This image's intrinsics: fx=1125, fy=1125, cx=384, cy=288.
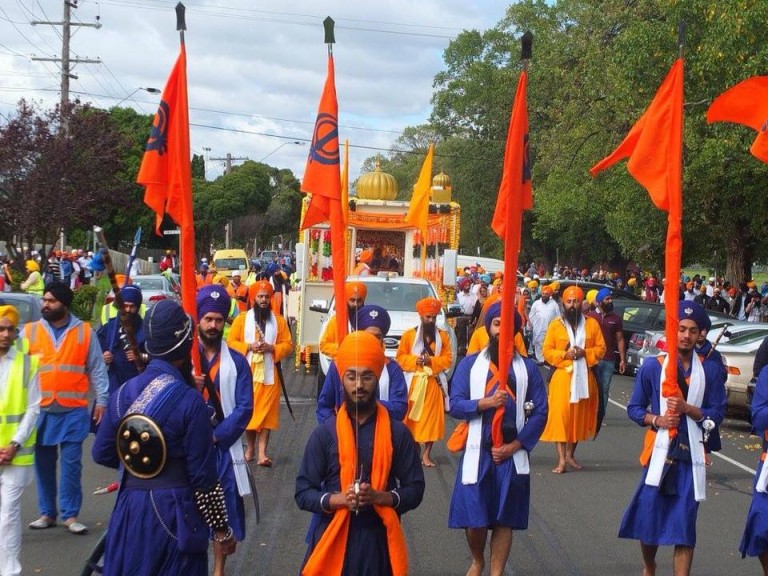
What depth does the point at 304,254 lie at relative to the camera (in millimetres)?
20203

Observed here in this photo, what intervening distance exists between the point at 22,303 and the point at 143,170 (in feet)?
27.9

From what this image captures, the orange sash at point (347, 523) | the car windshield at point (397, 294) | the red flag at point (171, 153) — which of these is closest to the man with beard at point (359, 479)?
the orange sash at point (347, 523)

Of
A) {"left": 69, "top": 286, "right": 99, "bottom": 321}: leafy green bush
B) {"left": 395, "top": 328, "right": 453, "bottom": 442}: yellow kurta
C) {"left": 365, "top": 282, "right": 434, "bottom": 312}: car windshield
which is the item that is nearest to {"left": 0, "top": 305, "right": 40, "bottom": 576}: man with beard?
{"left": 395, "top": 328, "right": 453, "bottom": 442}: yellow kurta

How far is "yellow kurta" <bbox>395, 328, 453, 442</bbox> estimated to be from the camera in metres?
11.4

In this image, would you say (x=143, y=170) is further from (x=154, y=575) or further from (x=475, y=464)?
(x=154, y=575)

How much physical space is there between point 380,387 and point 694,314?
7.70 feet

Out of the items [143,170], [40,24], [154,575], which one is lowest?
[154,575]

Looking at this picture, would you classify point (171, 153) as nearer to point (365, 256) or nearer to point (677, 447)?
point (677, 447)

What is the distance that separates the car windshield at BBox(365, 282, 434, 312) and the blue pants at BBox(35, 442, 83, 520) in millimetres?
9274

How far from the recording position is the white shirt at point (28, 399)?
23.0 feet

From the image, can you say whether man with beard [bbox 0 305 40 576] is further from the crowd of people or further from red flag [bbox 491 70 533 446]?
red flag [bbox 491 70 533 446]

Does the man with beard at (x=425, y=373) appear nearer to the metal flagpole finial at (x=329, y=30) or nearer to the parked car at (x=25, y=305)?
the metal flagpole finial at (x=329, y=30)

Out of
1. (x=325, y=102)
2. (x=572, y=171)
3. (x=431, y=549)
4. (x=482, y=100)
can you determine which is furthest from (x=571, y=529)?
(x=482, y=100)

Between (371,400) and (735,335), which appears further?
(735,335)
